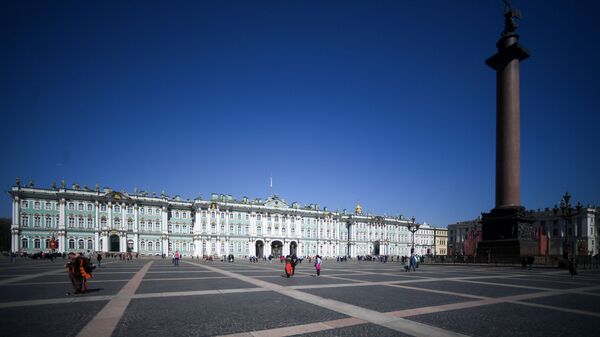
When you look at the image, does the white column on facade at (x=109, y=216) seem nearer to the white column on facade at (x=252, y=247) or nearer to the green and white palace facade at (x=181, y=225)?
the green and white palace facade at (x=181, y=225)

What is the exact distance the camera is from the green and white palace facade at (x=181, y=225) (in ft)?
232

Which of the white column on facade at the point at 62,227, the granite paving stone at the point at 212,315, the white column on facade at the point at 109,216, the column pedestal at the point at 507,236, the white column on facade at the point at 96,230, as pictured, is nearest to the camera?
the granite paving stone at the point at 212,315

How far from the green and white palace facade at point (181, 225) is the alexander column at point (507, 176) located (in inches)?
2471

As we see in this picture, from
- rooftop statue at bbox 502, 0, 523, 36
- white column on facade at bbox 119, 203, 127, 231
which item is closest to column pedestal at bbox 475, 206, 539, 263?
rooftop statue at bbox 502, 0, 523, 36

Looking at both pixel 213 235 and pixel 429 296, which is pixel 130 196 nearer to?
pixel 213 235

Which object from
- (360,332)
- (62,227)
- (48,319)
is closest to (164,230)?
(62,227)

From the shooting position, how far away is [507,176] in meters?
30.9

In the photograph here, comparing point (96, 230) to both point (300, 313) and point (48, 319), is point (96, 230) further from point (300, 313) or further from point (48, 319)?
point (300, 313)

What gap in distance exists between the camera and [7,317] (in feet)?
27.8

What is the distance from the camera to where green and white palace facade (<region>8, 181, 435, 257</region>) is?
70688mm

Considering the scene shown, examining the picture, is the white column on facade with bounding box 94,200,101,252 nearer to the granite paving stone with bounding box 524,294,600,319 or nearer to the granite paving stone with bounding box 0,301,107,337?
the granite paving stone with bounding box 0,301,107,337

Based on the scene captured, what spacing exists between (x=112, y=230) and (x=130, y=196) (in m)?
8.22

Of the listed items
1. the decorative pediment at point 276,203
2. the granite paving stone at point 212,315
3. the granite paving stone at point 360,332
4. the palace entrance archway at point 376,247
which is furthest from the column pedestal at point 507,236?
the palace entrance archway at point 376,247

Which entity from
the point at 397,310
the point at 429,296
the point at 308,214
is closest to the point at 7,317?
the point at 397,310
